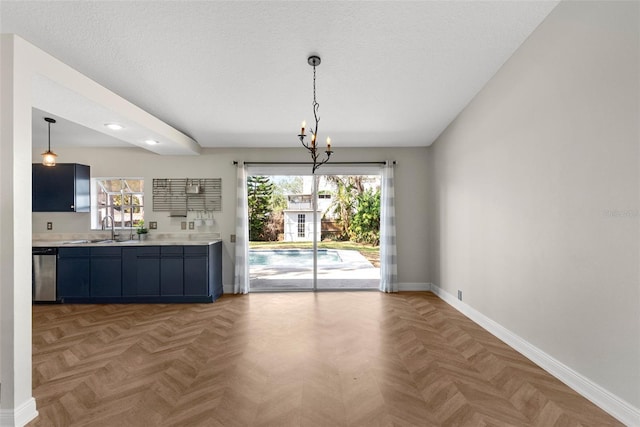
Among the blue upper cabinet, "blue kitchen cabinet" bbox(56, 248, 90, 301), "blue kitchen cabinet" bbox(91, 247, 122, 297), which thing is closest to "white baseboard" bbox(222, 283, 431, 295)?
"blue kitchen cabinet" bbox(91, 247, 122, 297)

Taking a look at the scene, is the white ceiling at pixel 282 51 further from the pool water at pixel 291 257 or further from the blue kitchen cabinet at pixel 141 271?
the pool water at pixel 291 257

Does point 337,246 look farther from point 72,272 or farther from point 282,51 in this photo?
point 72,272

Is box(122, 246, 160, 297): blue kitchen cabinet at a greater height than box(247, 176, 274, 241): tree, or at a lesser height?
lesser

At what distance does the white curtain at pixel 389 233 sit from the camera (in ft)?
17.1

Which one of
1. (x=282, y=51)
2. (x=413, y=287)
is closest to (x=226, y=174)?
(x=282, y=51)

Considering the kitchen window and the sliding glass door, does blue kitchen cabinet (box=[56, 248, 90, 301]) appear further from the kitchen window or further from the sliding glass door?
the sliding glass door

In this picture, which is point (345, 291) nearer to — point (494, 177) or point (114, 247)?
point (494, 177)

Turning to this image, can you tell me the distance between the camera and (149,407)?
2.13 m

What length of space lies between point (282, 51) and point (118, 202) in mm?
4206

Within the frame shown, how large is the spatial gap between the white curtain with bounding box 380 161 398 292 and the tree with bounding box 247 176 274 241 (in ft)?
6.54

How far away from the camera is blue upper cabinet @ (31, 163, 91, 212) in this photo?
4918 mm

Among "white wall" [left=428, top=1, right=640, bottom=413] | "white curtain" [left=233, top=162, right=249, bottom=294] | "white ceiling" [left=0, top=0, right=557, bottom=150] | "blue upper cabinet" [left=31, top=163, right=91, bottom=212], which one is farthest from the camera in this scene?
"white curtain" [left=233, top=162, right=249, bottom=294]

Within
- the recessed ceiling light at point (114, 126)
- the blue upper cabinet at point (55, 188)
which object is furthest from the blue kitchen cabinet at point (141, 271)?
the recessed ceiling light at point (114, 126)

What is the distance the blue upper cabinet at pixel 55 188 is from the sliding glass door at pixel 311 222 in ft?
9.01
